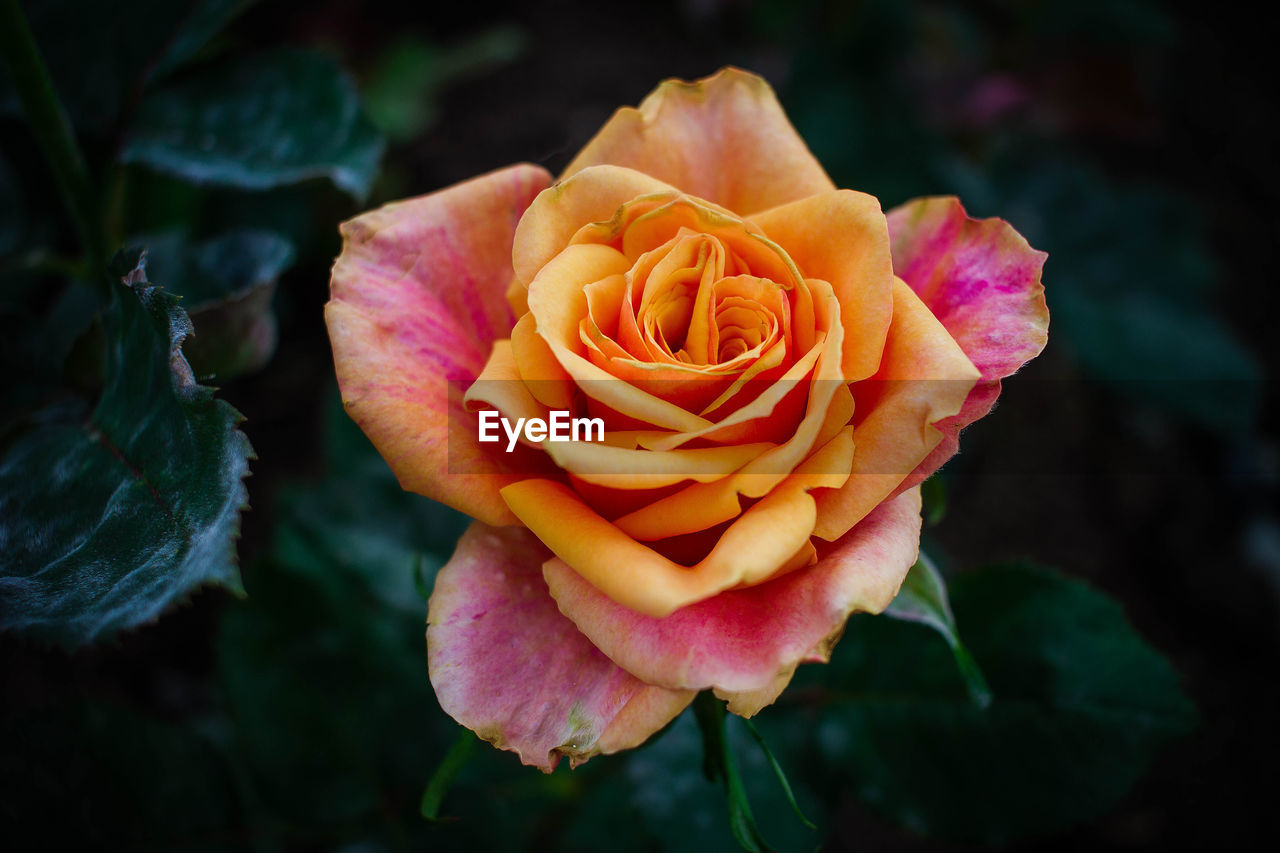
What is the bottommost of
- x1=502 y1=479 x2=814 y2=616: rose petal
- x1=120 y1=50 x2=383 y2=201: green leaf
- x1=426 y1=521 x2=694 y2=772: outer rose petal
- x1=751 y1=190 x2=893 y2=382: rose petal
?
x1=426 y1=521 x2=694 y2=772: outer rose petal

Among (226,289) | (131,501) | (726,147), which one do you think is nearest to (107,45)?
(226,289)

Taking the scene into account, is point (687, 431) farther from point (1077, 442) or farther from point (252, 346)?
point (1077, 442)

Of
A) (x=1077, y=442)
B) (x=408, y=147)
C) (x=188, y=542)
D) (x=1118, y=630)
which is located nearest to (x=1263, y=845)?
(x=1077, y=442)

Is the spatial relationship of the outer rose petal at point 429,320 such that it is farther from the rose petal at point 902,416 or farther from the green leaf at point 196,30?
the green leaf at point 196,30

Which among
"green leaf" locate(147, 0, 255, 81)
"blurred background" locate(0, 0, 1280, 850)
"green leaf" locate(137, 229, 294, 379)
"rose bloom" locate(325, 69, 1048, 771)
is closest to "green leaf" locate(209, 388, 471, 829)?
"blurred background" locate(0, 0, 1280, 850)

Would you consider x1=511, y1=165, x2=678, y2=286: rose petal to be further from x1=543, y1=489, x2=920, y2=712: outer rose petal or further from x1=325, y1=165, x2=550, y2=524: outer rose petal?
x1=543, y1=489, x2=920, y2=712: outer rose petal

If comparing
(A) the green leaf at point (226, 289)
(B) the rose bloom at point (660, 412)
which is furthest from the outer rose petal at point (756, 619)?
(A) the green leaf at point (226, 289)
